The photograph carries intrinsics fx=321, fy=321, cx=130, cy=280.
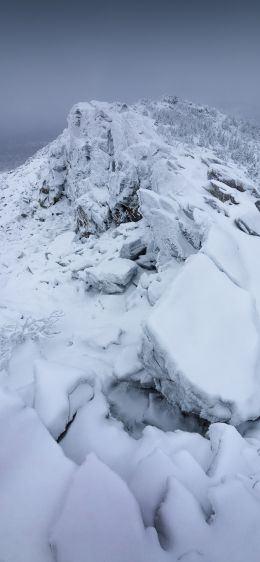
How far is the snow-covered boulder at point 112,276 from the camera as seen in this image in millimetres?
11516

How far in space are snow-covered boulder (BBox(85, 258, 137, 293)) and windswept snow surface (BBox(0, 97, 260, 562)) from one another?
49 mm

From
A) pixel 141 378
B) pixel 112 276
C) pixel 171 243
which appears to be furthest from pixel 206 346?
pixel 112 276

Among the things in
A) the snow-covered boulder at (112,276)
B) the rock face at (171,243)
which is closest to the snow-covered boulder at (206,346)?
the rock face at (171,243)

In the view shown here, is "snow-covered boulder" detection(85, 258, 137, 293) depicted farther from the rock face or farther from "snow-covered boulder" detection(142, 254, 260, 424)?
"snow-covered boulder" detection(142, 254, 260, 424)

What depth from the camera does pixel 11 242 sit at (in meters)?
20.8

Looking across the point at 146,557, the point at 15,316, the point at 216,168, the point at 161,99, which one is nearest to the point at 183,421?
the point at 146,557

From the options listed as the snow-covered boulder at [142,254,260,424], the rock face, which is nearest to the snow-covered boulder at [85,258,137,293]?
the rock face

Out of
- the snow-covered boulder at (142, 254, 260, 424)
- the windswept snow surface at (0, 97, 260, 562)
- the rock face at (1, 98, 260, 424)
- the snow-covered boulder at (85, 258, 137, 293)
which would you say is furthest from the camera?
the snow-covered boulder at (85, 258, 137, 293)

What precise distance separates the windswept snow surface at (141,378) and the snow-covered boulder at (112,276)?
5cm

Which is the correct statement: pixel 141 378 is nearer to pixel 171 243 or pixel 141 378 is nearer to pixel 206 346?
pixel 206 346

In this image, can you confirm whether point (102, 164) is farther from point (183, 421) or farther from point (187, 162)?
point (183, 421)

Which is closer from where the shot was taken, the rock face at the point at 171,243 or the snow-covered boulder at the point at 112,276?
the rock face at the point at 171,243

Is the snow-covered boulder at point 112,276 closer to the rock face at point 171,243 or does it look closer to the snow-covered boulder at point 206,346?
the rock face at point 171,243

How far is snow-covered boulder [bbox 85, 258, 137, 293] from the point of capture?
11.5 metres
